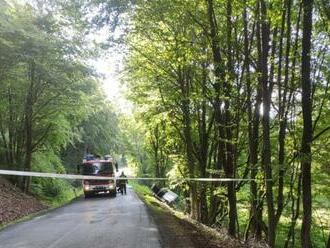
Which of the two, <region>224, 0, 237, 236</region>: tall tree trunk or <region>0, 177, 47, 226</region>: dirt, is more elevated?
<region>224, 0, 237, 236</region>: tall tree trunk

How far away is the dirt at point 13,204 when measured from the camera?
18.4m

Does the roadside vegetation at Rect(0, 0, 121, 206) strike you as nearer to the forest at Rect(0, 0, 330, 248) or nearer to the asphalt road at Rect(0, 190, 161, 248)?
the forest at Rect(0, 0, 330, 248)

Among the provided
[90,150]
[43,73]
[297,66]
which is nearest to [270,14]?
[297,66]

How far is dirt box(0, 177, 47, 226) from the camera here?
1836cm

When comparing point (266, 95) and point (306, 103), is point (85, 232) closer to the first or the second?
point (266, 95)

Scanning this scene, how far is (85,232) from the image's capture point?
12.9m

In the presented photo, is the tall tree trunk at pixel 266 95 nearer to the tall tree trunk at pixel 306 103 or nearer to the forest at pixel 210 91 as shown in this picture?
the forest at pixel 210 91

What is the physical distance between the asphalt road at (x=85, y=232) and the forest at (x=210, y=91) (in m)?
3.06

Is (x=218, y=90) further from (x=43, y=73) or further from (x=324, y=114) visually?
(x=43, y=73)

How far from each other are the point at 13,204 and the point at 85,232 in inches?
365

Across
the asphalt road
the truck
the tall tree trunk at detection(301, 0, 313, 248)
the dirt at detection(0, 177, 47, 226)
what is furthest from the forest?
the asphalt road

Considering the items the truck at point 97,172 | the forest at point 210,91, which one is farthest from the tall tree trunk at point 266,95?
the truck at point 97,172

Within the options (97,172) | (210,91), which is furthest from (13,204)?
(210,91)

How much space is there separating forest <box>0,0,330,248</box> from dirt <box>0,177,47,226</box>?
222 cm
